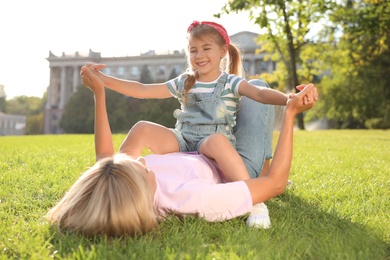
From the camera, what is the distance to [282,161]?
6.03ft

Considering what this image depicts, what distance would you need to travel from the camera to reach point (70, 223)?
60.2 inches

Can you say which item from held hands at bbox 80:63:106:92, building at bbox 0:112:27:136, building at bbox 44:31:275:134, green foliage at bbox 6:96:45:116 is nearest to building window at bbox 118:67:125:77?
building at bbox 44:31:275:134

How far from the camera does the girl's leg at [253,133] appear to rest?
2.40m

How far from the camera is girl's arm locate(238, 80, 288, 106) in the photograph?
2031mm

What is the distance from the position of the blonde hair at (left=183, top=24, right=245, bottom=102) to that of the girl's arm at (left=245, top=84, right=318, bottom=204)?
0.69 meters

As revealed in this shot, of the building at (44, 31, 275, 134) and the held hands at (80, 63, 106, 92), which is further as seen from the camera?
the building at (44, 31, 275, 134)

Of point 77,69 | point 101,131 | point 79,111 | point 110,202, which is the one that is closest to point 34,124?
point 77,69

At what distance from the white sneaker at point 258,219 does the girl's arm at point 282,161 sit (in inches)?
3.2

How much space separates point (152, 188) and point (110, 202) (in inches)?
9.2

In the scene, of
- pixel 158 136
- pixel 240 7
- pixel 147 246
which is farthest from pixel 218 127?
pixel 240 7

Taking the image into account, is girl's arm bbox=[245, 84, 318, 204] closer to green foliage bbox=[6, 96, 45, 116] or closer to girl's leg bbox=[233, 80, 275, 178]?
girl's leg bbox=[233, 80, 275, 178]

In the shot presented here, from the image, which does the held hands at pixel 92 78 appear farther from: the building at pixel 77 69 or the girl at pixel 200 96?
the building at pixel 77 69

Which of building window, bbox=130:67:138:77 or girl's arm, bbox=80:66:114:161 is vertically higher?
building window, bbox=130:67:138:77

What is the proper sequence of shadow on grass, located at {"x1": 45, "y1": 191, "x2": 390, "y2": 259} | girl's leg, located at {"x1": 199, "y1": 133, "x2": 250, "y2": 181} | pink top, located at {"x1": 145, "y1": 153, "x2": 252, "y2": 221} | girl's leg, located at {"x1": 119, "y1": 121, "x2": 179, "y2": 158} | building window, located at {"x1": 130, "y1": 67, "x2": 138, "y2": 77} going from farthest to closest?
building window, located at {"x1": 130, "y1": 67, "x2": 138, "y2": 77}, girl's leg, located at {"x1": 119, "y1": 121, "x2": 179, "y2": 158}, girl's leg, located at {"x1": 199, "y1": 133, "x2": 250, "y2": 181}, pink top, located at {"x1": 145, "y1": 153, "x2": 252, "y2": 221}, shadow on grass, located at {"x1": 45, "y1": 191, "x2": 390, "y2": 259}
